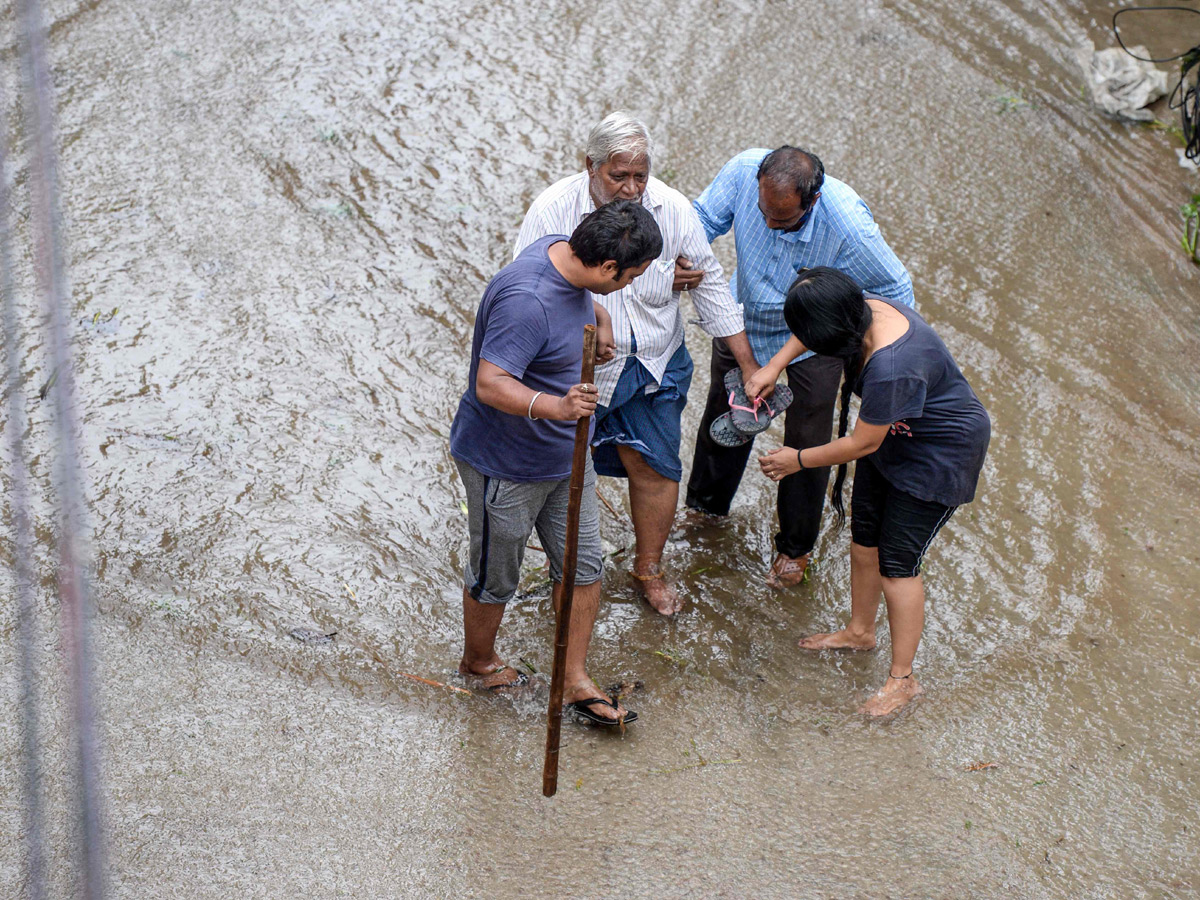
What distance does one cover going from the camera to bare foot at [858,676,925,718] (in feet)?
10.4

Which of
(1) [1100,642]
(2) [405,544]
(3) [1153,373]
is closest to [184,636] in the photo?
(2) [405,544]

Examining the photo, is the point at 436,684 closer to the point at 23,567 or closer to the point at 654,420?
the point at 654,420

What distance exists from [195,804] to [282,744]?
0.94ft

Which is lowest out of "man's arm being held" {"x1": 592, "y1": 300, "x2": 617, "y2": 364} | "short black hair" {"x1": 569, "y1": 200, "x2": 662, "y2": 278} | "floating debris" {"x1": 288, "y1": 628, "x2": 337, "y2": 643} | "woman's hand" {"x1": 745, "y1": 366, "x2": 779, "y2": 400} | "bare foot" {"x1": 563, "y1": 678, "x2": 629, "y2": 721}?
"floating debris" {"x1": 288, "y1": 628, "x2": 337, "y2": 643}

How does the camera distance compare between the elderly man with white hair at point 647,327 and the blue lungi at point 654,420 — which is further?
the blue lungi at point 654,420

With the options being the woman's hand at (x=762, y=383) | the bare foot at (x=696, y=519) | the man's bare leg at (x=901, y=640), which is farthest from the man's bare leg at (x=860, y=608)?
the bare foot at (x=696, y=519)

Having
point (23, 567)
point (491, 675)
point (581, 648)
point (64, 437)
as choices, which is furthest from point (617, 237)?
point (64, 437)

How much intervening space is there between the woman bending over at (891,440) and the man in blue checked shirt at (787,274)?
0.19 meters

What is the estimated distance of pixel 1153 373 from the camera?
473cm

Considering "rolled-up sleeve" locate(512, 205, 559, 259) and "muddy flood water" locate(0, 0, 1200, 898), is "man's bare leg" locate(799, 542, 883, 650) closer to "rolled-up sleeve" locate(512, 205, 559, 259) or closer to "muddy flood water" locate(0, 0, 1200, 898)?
"muddy flood water" locate(0, 0, 1200, 898)

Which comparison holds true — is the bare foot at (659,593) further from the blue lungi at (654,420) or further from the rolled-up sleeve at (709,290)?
the rolled-up sleeve at (709,290)

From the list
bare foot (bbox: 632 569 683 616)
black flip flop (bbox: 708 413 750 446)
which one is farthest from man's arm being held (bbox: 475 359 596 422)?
bare foot (bbox: 632 569 683 616)

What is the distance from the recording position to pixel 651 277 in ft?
10.3

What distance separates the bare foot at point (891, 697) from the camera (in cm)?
318
